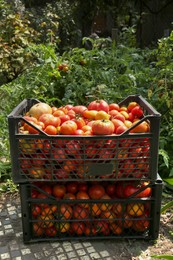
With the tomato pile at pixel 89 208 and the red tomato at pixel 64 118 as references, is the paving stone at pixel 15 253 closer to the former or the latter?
the tomato pile at pixel 89 208

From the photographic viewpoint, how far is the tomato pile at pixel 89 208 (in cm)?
218

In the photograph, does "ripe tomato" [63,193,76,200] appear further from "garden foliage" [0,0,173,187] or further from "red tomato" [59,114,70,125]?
"garden foliage" [0,0,173,187]

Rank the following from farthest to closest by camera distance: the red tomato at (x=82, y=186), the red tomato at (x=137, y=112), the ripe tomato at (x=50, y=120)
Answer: the red tomato at (x=137, y=112)
the red tomato at (x=82, y=186)
the ripe tomato at (x=50, y=120)

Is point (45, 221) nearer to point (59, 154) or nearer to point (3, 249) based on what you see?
point (3, 249)

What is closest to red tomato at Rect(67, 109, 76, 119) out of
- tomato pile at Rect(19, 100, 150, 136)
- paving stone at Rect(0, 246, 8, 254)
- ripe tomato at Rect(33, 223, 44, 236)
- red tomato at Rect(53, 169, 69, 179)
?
tomato pile at Rect(19, 100, 150, 136)

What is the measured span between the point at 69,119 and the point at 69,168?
0.35m

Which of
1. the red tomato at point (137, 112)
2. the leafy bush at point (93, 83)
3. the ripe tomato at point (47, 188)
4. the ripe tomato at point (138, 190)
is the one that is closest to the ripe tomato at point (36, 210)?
the ripe tomato at point (47, 188)

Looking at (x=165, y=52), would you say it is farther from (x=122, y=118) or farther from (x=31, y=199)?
(x=31, y=199)

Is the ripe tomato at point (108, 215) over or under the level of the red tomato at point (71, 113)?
under

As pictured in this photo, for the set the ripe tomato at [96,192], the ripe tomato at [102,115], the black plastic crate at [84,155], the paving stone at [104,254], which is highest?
the ripe tomato at [102,115]

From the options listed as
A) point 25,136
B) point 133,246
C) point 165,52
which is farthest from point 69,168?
point 165,52

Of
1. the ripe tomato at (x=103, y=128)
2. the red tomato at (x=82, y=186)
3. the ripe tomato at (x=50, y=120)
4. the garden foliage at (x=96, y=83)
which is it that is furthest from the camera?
the garden foliage at (x=96, y=83)

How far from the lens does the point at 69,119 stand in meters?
2.23

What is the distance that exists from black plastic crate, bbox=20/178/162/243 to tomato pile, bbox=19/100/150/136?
1.20 ft
